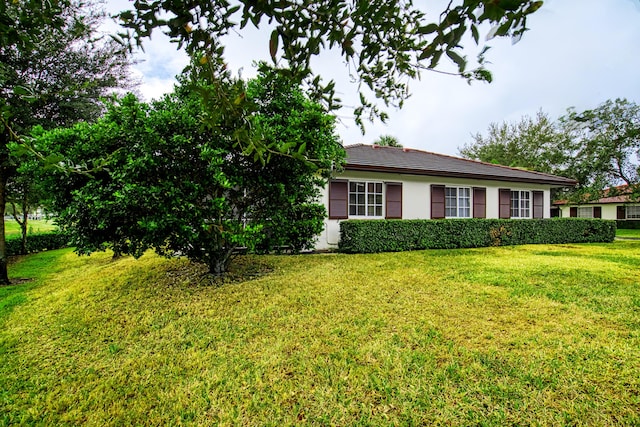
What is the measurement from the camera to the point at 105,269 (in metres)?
7.96

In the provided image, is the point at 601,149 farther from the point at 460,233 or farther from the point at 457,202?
the point at 460,233

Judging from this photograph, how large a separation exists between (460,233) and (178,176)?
928 centimetres

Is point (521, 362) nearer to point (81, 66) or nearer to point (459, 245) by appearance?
point (459, 245)

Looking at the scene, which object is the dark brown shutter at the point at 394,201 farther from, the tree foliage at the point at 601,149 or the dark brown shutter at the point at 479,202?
the tree foliage at the point at 601,149

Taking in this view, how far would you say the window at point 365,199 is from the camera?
10.6m

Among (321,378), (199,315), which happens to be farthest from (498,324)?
(199,315)

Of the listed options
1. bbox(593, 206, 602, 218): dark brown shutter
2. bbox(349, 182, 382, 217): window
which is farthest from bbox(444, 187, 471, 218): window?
bbox(593, 206, 602, 218): dark brown shutter

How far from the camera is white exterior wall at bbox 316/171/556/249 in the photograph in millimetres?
10172

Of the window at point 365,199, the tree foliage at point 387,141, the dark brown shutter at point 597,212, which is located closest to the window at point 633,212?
the dark brown shutter at point 597,212

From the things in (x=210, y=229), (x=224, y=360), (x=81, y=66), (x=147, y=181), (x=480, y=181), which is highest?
(x=81, y=66)

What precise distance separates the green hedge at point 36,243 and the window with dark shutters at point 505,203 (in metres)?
18.9

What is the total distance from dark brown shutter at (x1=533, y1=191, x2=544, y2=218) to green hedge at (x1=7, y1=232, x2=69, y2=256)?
2111 cm

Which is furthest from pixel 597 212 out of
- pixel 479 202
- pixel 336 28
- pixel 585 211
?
pixel 336 28

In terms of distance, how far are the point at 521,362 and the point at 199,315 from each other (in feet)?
12.9
